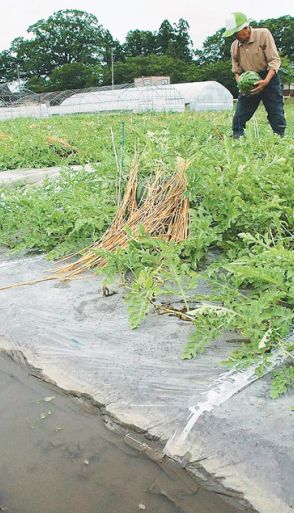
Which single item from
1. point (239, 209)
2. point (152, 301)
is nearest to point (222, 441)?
point (152, 301)

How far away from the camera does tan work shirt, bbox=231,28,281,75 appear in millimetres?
5348

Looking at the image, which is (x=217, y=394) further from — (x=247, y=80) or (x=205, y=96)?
(x=205, y=96)

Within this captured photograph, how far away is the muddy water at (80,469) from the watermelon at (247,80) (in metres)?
4.45

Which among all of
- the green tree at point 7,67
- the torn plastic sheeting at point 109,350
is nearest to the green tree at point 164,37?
the green tree at point 7,67

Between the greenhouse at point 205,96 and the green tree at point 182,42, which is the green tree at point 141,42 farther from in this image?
the greenhouse at point 205,96

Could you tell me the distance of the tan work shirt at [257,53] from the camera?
5.35 meters

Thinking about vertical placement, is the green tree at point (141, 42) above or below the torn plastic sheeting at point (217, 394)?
above

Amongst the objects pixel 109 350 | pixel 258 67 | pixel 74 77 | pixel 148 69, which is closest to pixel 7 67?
pixel 74 77

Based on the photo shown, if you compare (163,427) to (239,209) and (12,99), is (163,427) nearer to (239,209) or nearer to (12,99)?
(239,209)

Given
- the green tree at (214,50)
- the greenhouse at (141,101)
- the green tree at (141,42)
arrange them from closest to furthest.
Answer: the greenhouse at (141,101), the green tree at (214,50), the green tree at (141,42)

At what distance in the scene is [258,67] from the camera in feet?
18.1

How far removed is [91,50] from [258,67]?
64093mm

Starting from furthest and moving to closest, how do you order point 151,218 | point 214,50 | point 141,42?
point 141,42
point 214,50
point 151,218

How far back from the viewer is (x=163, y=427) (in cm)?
154
